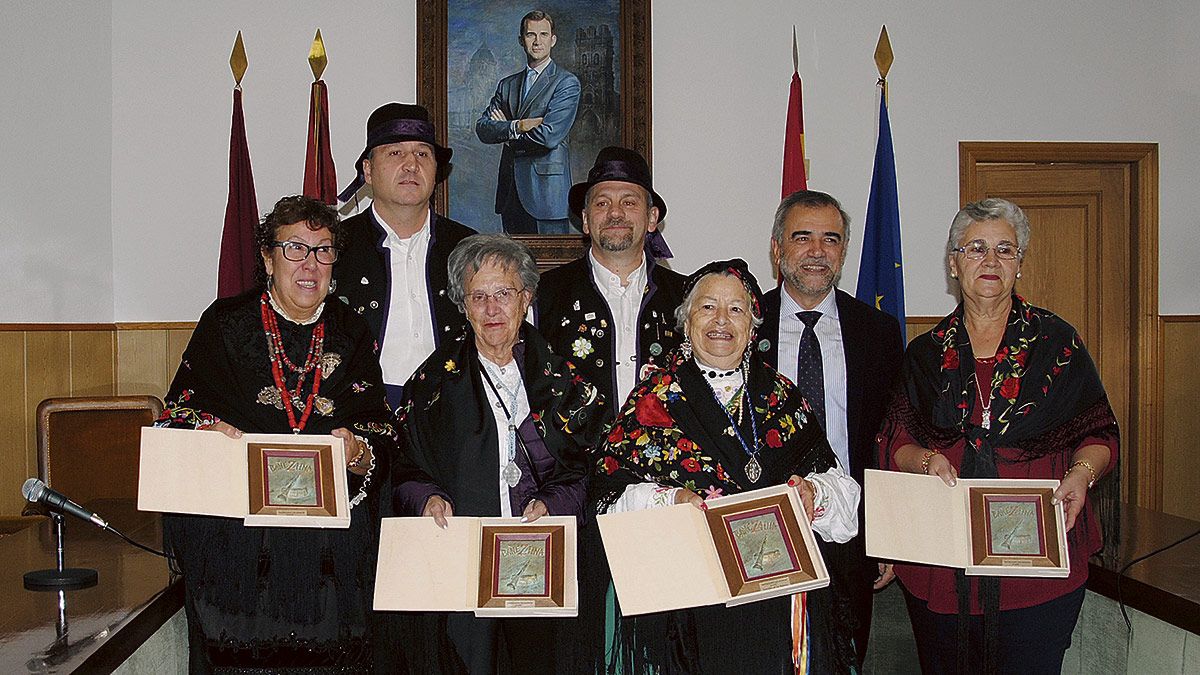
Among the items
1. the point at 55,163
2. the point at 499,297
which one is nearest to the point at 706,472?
the point at 499,297

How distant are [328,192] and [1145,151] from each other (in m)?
4.20

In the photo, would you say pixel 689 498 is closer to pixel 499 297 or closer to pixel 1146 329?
pixel 499 297

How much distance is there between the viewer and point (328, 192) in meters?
4.82

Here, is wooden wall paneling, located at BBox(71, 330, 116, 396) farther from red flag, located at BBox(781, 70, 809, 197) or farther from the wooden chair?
red flag, located at BBox(781, 70, 809, 197)

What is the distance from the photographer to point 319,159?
479cm

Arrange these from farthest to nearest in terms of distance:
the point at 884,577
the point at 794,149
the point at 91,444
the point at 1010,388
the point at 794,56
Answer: the point at 794,56 < the point at 794,149 < the point at 91,444 < the point at 884,577 < the point at 1010,388

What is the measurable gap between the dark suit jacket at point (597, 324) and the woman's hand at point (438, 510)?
76 cm

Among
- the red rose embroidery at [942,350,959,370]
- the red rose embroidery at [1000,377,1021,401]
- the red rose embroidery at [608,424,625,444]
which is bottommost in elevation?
the red rose embroidery at [608,424,625,444]

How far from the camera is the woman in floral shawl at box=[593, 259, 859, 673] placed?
2539 mm

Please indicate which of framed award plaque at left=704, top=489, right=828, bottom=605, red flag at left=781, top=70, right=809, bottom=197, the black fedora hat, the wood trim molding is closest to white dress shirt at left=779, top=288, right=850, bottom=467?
the black fedora hat

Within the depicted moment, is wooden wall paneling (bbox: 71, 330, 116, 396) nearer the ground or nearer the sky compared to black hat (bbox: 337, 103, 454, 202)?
nearer the ground

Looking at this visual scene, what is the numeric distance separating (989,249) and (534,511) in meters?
1.34

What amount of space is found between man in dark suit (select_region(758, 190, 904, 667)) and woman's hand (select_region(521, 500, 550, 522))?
38.0 inches

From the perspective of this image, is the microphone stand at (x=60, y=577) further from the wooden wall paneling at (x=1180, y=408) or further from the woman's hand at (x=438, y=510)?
the wooden wall paneling at (x=1180, y=408)
